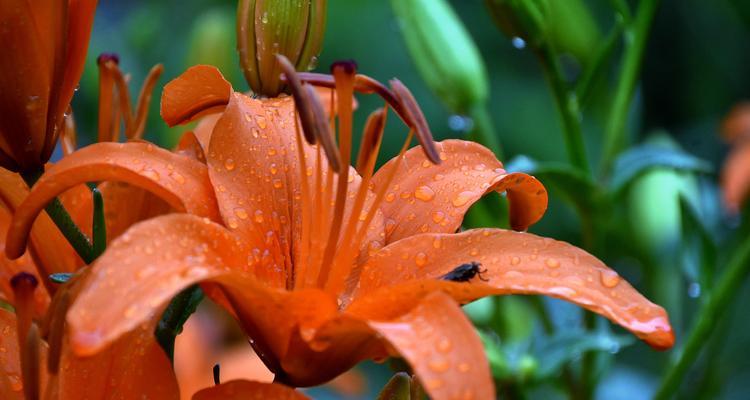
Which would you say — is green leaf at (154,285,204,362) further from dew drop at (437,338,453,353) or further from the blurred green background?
the blurred green background

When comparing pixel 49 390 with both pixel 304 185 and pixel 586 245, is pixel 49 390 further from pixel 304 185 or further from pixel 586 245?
pixel 586 245

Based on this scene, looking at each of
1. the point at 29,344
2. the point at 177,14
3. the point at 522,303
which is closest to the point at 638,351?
the point at 522,303

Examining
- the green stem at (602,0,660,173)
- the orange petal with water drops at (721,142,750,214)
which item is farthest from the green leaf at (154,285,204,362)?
the orange petal with water drops at (721,142,750,214)

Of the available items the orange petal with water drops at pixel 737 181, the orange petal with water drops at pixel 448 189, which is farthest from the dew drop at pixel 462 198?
the orange petal with water drops at pixel 737 181

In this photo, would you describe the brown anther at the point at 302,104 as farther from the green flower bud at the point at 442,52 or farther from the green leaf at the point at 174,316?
the green flower bud at the point at 442,52

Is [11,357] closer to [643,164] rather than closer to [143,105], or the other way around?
[143,105]

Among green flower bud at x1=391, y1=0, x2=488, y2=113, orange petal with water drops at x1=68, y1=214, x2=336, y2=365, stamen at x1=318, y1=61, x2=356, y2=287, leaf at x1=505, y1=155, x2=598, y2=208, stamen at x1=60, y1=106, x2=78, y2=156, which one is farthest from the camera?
green flower bud at x1=391, y1=0, x2=488, y2=113

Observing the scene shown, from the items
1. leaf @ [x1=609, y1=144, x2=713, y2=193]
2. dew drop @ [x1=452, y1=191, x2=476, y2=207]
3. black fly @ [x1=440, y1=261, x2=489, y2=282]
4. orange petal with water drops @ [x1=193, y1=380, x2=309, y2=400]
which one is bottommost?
leaf @ [x1=609, y1=144, x2=713, y2=193]
